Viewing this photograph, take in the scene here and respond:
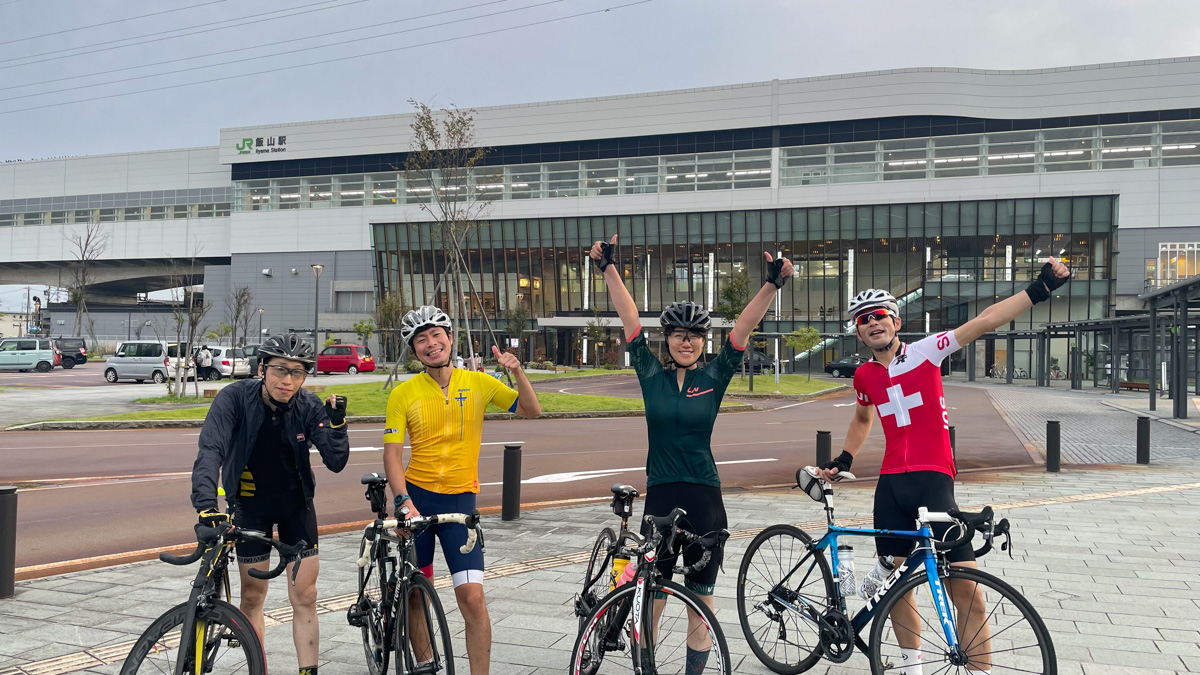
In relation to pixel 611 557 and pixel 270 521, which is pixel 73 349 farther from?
pixel 611 557

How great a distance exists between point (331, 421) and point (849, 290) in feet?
192

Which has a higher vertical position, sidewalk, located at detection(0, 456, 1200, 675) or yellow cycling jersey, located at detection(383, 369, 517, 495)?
yellow cycling jersey, located at detection(383, 369, 517, 495)

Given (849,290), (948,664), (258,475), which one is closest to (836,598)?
(948,664)

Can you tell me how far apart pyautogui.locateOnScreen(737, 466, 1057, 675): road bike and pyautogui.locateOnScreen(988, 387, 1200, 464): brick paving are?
39.9ft

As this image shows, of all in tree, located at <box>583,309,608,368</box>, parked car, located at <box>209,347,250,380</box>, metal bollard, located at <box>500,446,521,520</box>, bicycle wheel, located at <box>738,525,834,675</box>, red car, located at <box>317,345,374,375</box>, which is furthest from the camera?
tree, located at <box>583,309,608,368</box>

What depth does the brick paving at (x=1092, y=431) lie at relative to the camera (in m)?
15.4

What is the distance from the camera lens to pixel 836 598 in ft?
13.5

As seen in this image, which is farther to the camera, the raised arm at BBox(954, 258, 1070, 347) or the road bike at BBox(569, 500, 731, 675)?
the raised arm at BBox(954, 258, 1070, 347)

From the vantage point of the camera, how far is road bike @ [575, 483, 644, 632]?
3643 millimetres

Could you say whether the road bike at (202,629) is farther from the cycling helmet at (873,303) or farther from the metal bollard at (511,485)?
the metal bollard at (511,485)

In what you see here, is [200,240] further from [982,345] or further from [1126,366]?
[1126,366]

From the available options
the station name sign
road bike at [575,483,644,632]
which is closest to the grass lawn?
road bike at [575,483,644,632]

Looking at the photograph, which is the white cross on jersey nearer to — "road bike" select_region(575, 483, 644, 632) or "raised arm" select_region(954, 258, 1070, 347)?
"raised arm" select_region(954, 258, 1070, 347)

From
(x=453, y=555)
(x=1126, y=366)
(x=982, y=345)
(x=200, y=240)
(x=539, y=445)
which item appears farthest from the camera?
(x=200, y=240)
